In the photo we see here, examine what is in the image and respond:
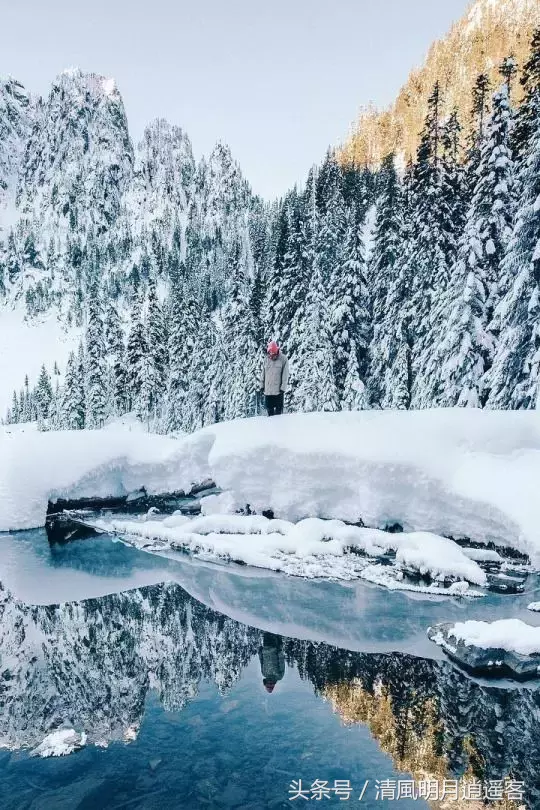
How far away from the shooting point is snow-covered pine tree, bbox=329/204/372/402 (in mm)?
29484

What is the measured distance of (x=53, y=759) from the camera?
468cm

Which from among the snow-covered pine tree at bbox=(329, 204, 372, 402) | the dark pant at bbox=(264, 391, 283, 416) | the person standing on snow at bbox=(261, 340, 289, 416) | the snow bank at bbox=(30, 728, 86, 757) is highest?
the snow-covered pine tree at bbox=(329, 204, 372, 402)

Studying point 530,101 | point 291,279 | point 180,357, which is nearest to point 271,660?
point 530,101

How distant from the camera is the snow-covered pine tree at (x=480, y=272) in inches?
794

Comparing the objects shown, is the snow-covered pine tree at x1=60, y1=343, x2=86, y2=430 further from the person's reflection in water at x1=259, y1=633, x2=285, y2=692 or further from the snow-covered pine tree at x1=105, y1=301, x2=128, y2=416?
the person's reflection in water at x1=259, y1=633, x2=285, y2=692

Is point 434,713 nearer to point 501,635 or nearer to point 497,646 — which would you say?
point 497,646

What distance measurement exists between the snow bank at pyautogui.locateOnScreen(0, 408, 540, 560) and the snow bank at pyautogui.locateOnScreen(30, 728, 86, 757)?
6.19 meters

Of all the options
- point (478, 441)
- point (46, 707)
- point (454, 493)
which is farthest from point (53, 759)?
point (478, 441)

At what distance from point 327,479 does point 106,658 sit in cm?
606

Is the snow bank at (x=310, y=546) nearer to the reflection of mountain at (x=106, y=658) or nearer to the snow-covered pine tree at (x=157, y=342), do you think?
the reflection of mountain at (x=106, y=658)

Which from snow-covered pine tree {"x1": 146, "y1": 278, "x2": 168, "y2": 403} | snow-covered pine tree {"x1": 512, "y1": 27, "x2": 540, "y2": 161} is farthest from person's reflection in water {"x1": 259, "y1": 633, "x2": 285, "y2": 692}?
snow-covered pine tree {"x1": 146, "y1": 278, "x2": 168, "y2": 403}

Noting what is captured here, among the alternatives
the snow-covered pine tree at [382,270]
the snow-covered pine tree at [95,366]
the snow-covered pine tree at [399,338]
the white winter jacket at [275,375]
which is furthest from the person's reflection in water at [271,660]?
the snow-covered pine tree at [95,366]

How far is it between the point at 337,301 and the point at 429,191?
746 centimetres

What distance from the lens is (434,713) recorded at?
5.38 m
